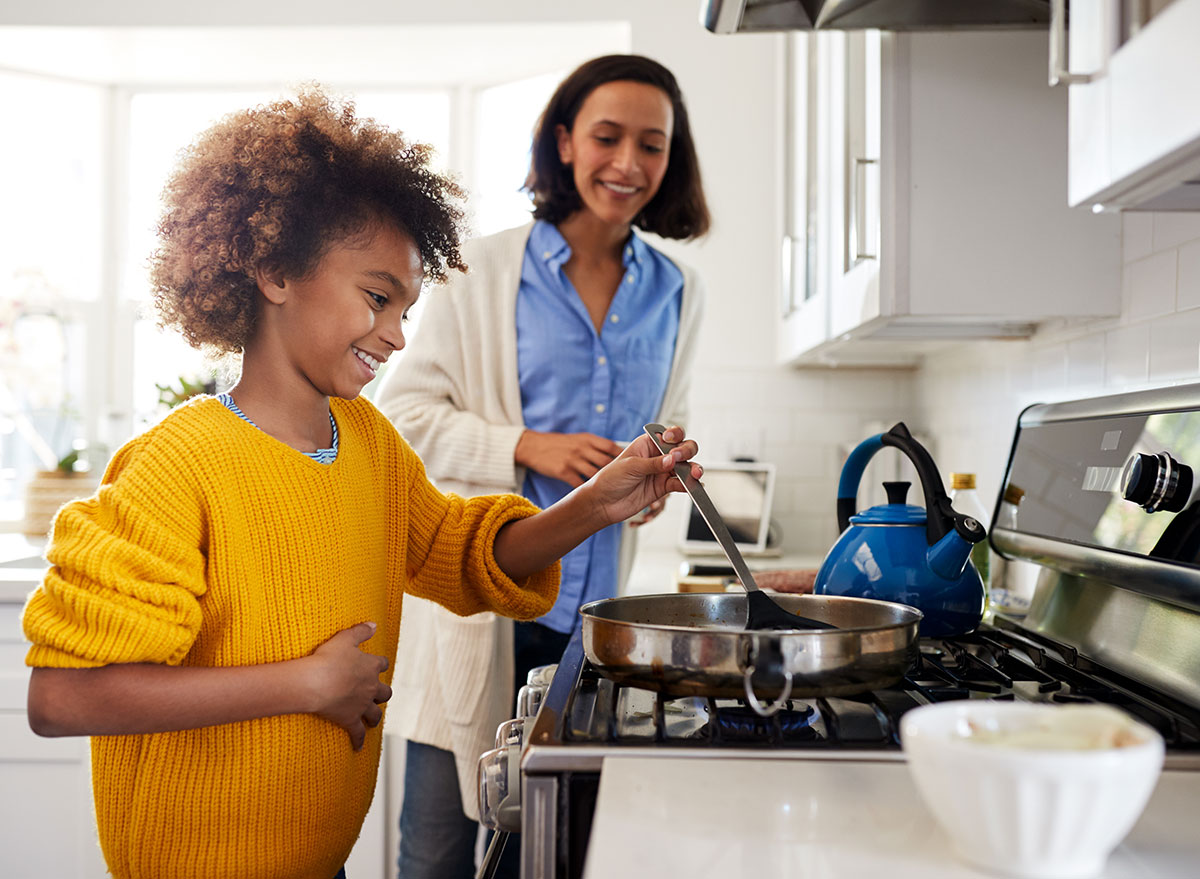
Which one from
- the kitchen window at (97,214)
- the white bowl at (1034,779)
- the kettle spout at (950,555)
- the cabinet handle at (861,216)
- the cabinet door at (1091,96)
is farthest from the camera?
the kitchen window at (97,214)

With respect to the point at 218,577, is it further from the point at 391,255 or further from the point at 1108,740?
the point at 1108,740

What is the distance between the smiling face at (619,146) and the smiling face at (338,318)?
2.24 ft

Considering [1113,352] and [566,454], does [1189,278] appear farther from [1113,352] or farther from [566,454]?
[566,454]

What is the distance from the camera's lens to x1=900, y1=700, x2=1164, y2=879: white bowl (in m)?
0.46

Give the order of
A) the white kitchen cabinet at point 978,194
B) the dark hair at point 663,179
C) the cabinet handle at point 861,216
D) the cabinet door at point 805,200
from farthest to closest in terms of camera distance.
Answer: the cabinet door at point 805,200 → the dark hair at point 663,179 → the cabinet handle at point 861,216 → the white kitchen cabinet at point 978,194

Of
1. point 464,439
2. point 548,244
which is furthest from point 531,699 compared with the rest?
point 548,244

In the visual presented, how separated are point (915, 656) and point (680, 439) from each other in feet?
1.36

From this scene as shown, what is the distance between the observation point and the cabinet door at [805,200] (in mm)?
1869

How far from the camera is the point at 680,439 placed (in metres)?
1.15

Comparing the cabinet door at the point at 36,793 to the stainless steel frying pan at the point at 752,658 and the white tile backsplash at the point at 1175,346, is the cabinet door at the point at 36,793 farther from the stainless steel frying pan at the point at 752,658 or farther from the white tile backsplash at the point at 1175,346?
the white tile backsplash at the point at 1175,346

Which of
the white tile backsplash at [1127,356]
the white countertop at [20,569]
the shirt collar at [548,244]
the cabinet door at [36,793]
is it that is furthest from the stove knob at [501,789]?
the cabinet door at [36,793]

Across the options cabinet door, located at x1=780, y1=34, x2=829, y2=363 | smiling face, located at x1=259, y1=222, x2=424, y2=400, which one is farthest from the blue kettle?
cabinet door, located at x1=780, y1=34, x2=829, y2=363

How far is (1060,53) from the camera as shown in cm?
79

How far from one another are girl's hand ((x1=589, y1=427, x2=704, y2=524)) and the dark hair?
0.74m
